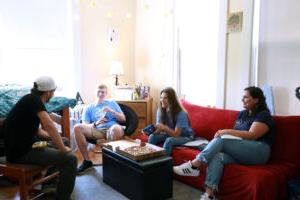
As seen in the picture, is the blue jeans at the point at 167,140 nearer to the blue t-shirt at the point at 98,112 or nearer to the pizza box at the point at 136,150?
the pizza box at the point at 136,150

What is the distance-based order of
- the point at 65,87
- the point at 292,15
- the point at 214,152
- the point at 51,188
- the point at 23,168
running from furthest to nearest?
the point at 65,87 → the point at 292,15 → the point at 51,188 → the point at 214,152 → the point at 23,168

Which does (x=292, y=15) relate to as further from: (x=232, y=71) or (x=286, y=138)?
(x=286, y=138)

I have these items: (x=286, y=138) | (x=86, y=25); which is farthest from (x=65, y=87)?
(x=286, y=138)

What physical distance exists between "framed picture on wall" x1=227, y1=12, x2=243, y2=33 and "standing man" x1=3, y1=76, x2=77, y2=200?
2192mm

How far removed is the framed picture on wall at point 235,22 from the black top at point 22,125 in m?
2.34

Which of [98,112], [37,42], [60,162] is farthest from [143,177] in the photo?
[37,42]

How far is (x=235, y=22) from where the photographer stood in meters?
3.42

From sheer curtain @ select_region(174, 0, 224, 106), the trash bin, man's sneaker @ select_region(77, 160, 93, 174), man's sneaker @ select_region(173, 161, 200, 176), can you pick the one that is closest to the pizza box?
man's sneaker @ select_region(173, 161, 200, 176)

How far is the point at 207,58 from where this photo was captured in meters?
3.95

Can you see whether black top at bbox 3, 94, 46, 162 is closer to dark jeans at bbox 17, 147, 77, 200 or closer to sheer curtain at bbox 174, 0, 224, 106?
dark jeans at bbox 17, 147, 77, 200

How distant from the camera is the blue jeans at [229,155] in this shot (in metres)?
2.44

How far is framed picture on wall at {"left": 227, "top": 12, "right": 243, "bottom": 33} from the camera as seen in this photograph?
336 centimetres

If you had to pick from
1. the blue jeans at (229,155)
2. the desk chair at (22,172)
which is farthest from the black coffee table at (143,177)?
the desk chair at (22,172)

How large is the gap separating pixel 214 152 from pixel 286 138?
0.67m
